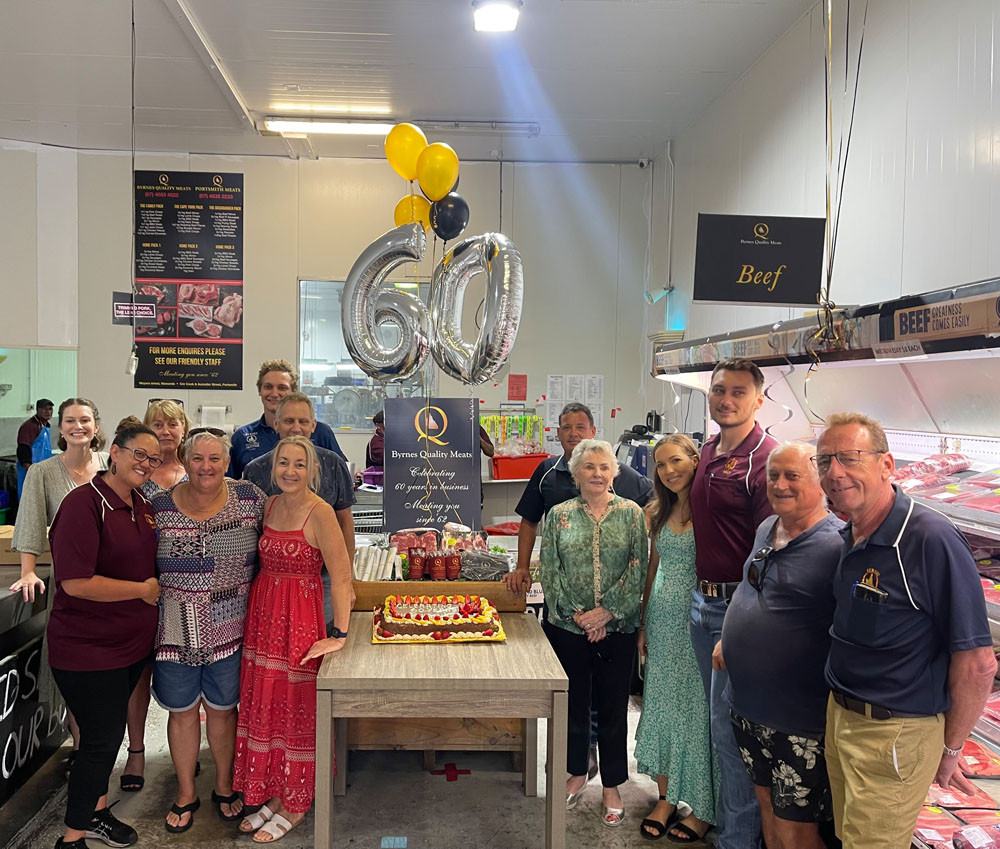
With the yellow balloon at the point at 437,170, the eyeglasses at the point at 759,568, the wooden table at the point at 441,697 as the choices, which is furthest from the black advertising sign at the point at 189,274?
the eyeglasses at the point at 759,568

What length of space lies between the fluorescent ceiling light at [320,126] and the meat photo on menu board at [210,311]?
1793mm

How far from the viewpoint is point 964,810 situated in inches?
95.8

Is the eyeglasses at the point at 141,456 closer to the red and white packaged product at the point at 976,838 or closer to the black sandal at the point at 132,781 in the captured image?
the black sandal at the point at 132,781

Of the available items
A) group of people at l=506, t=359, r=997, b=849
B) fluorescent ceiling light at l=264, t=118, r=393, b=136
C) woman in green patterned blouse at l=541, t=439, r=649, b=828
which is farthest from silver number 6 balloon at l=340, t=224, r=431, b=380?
fluorescent ceiling light at l=264, t=118, r=393, b=136

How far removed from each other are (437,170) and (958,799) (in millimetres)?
3274

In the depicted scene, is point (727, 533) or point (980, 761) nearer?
point (980, 761)

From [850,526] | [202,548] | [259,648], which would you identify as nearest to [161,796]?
[259,648]

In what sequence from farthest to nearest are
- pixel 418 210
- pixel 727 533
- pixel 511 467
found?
1. pixel 511 467
2. pixel 418 210
3. pixel 727 533

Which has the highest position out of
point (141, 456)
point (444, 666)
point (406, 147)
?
point (406, 147)

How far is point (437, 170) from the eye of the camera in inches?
152

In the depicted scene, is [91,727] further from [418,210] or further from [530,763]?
[418,210]

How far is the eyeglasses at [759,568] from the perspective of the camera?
2492mm

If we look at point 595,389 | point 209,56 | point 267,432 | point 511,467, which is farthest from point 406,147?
point 595,389

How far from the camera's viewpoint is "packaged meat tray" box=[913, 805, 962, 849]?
2.27m
